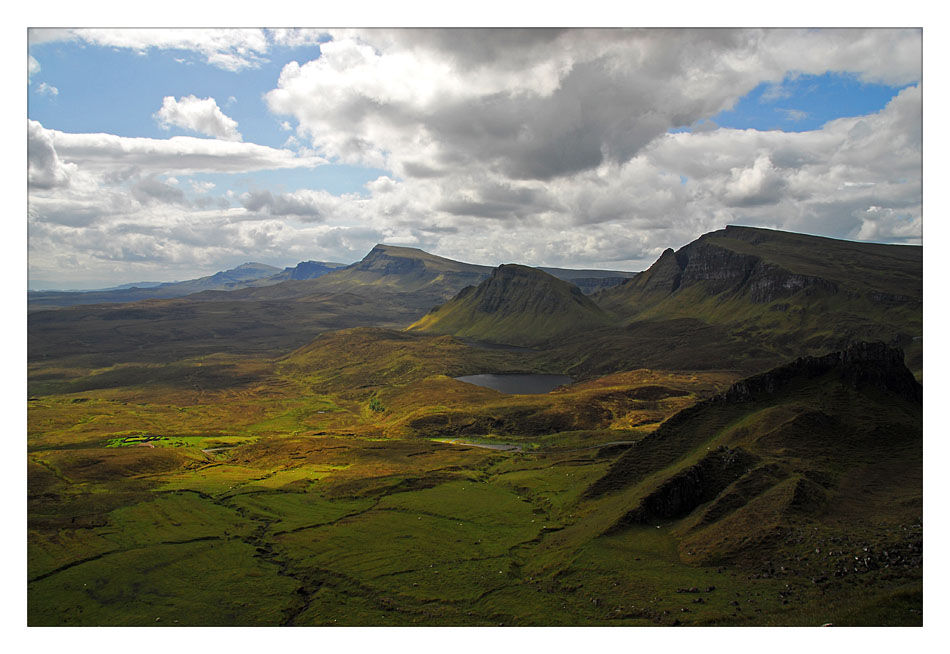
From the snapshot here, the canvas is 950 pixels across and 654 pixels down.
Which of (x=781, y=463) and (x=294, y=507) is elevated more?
(x=781, y=463)

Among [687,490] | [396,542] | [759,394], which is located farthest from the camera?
[759,394]

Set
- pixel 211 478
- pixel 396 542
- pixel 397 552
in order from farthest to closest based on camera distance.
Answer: pixel 211 478 < pixel 396 542 < pixel 397 552

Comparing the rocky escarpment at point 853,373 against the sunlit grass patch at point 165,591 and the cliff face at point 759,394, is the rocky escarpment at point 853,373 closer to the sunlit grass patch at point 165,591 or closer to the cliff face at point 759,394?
the cliff face at point 759,394

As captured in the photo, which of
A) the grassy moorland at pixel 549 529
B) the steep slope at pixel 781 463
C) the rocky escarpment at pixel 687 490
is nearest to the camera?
the grassy moorland at pixel 549 529

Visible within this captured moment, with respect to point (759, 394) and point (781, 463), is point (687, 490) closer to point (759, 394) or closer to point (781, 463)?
point (781, 463)

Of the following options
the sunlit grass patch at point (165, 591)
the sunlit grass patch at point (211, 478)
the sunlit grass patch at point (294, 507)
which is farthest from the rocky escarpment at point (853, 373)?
the sunlit grass patch at point (211, 478)

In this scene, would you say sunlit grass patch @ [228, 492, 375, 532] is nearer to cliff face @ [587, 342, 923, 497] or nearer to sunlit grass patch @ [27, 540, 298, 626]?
sunlit grass patch @ [27, 540, 298, 626]

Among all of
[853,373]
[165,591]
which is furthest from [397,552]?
[853,373]

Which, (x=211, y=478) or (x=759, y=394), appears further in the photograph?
(x=211, y=478)
